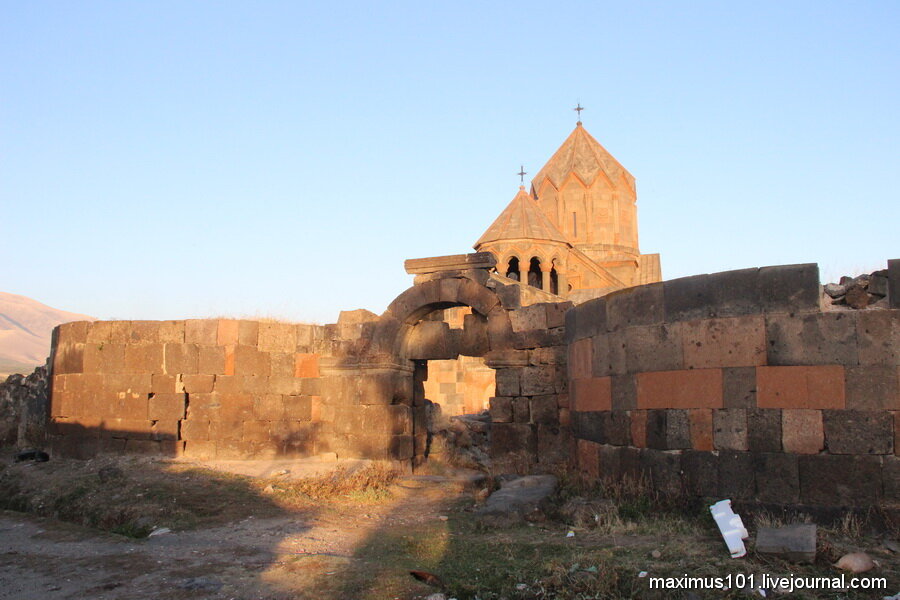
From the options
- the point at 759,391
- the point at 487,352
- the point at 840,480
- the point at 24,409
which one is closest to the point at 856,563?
the point at 840,480

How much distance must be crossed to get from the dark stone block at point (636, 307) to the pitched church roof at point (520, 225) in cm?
2032

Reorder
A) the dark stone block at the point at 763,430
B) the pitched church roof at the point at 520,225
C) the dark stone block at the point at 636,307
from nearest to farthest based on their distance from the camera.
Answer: the dark stone block at the point at 763,430, the dark stone block at the point at 636,307, the pitched church roof at the point at 520,225

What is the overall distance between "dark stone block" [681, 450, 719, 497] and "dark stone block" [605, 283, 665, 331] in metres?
1.27

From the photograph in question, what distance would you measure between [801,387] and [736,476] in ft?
2.95

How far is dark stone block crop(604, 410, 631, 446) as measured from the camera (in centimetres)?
743

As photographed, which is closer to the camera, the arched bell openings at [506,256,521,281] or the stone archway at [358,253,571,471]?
the stone archway at [358,253,571,471]

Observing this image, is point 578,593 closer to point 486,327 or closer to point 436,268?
point 486,327

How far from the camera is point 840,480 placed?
5859mm

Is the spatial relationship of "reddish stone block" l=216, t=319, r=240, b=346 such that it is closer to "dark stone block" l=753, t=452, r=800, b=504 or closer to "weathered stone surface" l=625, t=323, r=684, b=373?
"weathered stone surface" l=625, t=323, r=684, b=373

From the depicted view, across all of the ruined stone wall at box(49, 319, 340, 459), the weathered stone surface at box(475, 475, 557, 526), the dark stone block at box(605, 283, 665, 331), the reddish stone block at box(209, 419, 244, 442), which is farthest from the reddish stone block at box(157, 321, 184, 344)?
the dark stone block at box(605, 283, 665, 331)

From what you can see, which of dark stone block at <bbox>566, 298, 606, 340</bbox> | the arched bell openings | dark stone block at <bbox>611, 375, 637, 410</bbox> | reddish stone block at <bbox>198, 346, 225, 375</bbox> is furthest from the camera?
the arched bell openings

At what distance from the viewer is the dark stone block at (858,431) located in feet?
18.9

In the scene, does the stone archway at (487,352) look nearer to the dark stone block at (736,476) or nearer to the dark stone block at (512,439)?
the dark stone block at (512,439)

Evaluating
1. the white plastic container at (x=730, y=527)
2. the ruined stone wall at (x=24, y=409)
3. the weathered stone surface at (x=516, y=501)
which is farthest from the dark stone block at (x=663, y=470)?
the ruined stone wall at (x=24, y=409)
